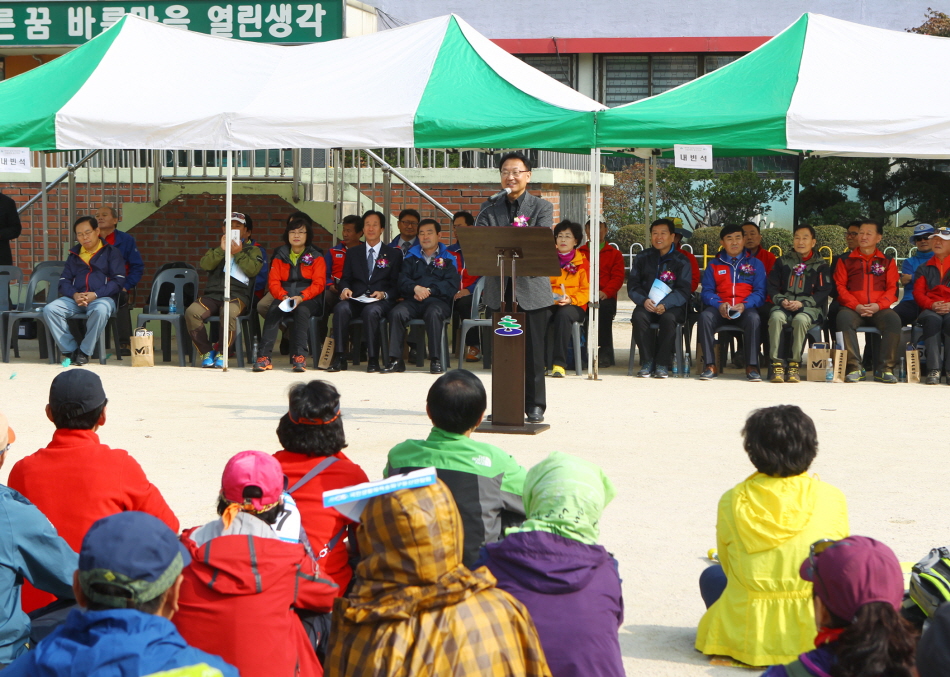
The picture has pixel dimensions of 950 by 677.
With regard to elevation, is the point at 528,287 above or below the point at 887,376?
above

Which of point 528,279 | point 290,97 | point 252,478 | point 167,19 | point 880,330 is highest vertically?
point 167,19

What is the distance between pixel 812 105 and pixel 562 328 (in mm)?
2912

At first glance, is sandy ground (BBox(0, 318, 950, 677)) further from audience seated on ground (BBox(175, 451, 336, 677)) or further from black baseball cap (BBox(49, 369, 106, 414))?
black baseball cap (BBox(49, 369, 106, 414))

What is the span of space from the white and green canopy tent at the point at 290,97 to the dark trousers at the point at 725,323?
196cm

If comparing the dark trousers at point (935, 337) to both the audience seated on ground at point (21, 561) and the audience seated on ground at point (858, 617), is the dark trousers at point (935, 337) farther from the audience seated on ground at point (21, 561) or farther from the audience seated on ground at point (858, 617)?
the audience seated on ground at point (21, 561)

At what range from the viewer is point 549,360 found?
10.6m

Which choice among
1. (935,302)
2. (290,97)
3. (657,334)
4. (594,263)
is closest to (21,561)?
(594,263)

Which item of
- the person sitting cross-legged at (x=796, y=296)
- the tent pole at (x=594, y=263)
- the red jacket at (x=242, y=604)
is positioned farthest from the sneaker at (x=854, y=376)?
the red jacket at (x=242, y=604)

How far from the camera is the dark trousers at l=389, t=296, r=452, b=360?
10.5 m

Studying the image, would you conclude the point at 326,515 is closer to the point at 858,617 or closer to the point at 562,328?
the point at 858,617

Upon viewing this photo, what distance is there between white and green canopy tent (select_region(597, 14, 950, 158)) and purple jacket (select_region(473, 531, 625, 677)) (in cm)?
689

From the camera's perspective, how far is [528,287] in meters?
7.59

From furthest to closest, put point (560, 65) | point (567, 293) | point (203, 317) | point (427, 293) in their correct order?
point (560, 65)
point (203, 317)
point (427, 293)
point (567, 293)

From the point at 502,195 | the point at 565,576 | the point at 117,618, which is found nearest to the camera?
the point at 117,618
